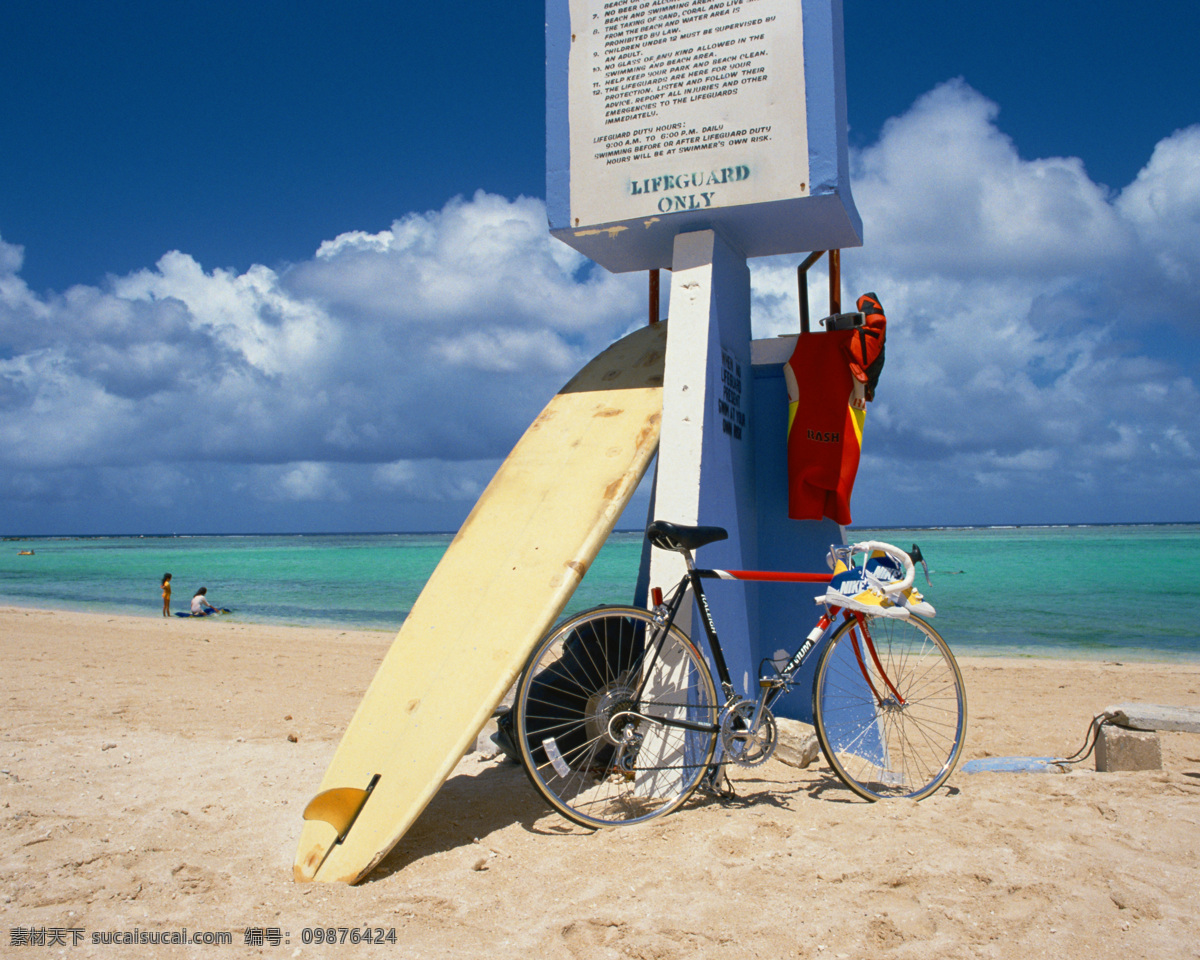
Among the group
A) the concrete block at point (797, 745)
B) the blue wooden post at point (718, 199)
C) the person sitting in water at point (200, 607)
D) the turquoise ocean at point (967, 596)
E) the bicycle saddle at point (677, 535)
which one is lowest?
the turquoise ocean at point (967, 596)

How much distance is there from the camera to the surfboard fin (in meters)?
2.92

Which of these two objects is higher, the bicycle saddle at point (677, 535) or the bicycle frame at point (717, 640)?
the bicycle saddle at point (677, 535)

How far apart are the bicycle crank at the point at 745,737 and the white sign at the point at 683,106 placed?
2739 mm

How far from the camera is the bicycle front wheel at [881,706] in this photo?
3.56 metres

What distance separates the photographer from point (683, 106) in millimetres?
4520

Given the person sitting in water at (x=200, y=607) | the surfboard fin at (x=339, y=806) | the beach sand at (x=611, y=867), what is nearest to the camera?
the beach sand at (x=611, y=867)

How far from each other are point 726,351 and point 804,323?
94 cm

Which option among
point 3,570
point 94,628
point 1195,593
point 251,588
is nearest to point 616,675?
point 94,628

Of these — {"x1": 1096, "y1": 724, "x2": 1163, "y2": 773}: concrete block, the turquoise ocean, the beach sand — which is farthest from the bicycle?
{"x1": 1096, "y1": 724, "x2": 1163, "y2": 773}: concrete block

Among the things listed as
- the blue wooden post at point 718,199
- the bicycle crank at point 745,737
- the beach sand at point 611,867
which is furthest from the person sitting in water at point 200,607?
the bicycle crank at point 745,737

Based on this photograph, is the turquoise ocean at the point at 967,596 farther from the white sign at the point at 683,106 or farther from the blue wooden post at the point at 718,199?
the white sign at the point at 683,106

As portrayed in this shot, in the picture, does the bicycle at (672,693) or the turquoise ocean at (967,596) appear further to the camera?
the turquoise ocean at (967,596)

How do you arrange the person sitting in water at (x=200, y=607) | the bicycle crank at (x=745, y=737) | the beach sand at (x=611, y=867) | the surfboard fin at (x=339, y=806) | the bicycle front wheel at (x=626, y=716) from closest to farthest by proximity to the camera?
the beach sand at (x=611, y=867) < the surfboard fin at (x=339, y=806) < the bicycle front wheel at (x=626, y=716) < the bicycle crank at (x=745, y=737) < the person sitting in water at (x=200, y=607)

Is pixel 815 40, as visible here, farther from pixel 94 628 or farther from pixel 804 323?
pixel 94 628
